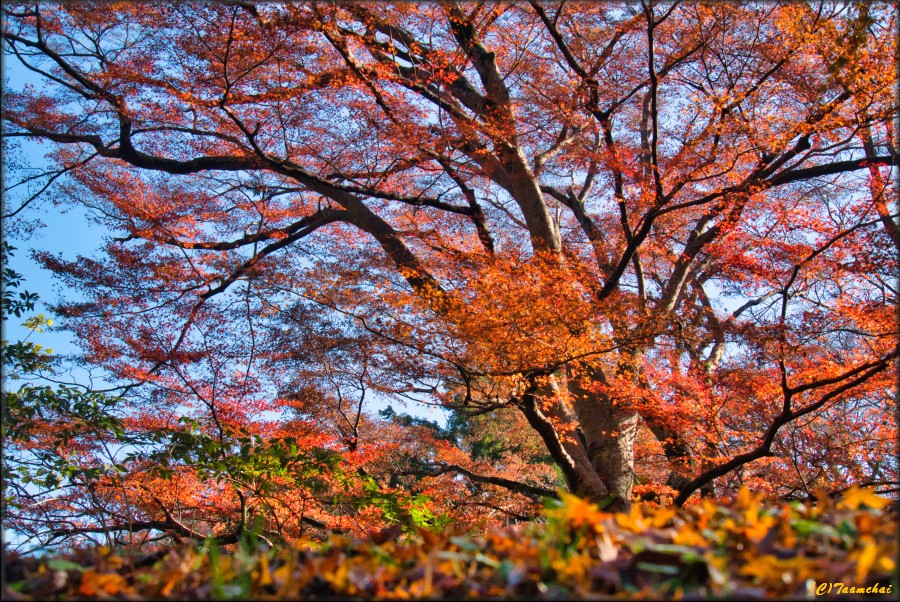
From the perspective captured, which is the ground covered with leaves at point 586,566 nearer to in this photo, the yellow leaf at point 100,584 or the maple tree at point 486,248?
the yellow leaf at point 100,584

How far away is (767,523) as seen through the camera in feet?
4.20

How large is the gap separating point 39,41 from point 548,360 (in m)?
6.13

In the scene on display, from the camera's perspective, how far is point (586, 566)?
122 centimetres

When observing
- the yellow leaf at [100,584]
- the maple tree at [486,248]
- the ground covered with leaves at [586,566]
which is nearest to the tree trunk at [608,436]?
the maple tree at [486,248]

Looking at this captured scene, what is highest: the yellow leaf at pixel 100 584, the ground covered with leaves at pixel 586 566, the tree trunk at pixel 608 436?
the tree trunk at pixel 608 436

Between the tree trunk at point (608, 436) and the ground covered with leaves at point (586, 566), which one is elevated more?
the tree trunk at point (608, 436)

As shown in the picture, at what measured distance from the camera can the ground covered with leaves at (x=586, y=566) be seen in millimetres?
1158

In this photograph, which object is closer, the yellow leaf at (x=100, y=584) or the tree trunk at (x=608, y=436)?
the yellow leaf at (x=100, y=584)

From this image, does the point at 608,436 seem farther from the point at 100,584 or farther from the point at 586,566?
the point at 100,584

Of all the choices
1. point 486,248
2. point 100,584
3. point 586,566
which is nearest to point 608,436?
point 486,248

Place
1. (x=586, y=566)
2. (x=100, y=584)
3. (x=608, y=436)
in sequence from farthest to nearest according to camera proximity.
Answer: (x=608, y=436)
(x=100, y=584)
(x=586, y=566)

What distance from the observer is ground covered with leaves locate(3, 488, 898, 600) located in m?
1.16

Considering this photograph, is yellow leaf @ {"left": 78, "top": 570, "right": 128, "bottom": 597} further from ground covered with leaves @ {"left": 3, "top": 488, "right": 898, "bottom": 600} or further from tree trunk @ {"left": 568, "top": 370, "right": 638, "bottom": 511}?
tree trunk @ {"left": 568, "top": 370, "right": 638, "bottom": 511}

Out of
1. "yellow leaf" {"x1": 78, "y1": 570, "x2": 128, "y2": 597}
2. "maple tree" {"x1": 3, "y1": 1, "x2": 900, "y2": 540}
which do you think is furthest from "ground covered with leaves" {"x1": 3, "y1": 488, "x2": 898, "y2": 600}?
"maple tree" {"x1": 3, "y1": 1, "x2": 900, "y2": 540}
